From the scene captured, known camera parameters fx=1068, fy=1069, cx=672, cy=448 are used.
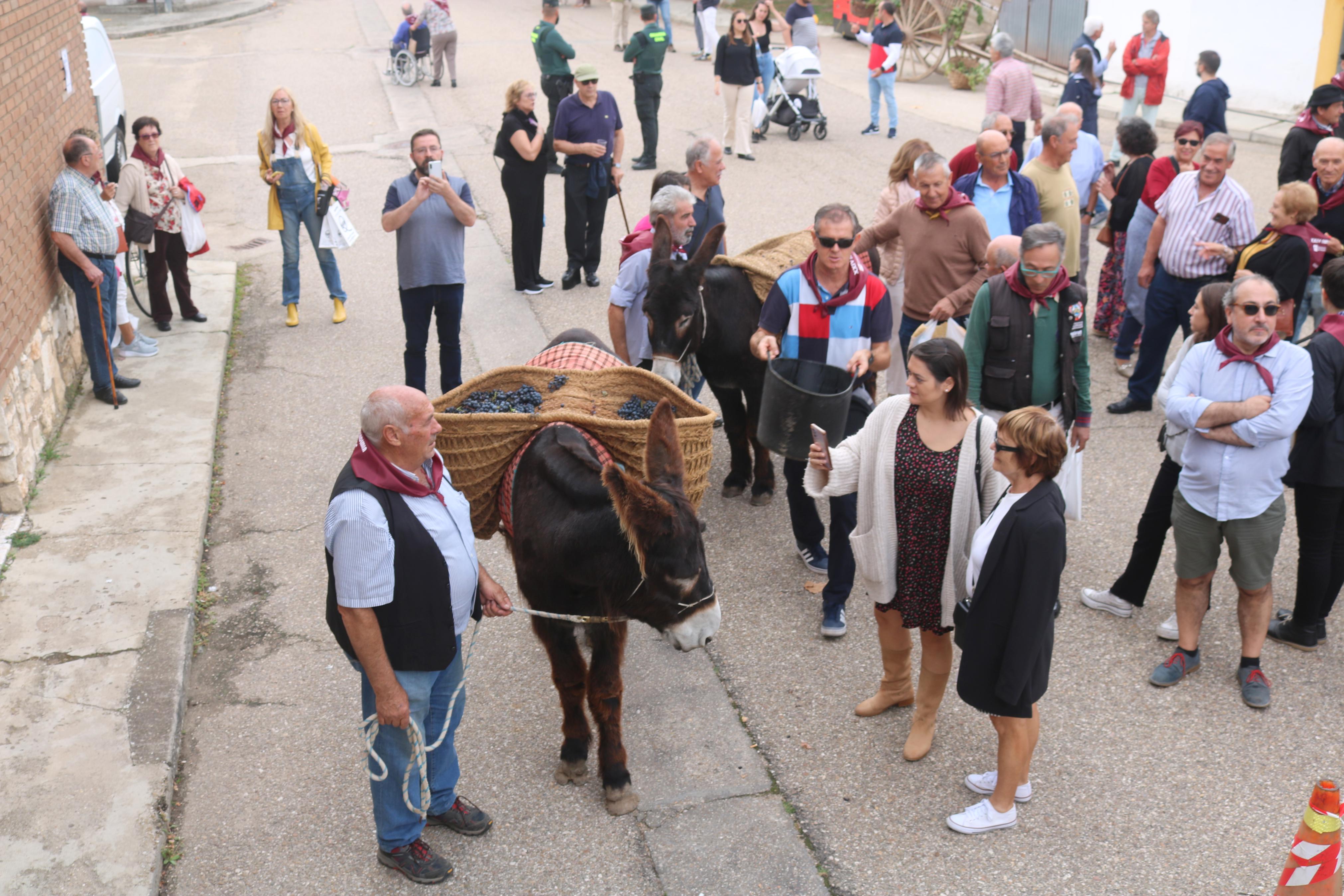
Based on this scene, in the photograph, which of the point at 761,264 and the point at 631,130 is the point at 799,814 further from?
the point at 631,130

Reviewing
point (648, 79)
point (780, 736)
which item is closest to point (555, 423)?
point (780, 736)

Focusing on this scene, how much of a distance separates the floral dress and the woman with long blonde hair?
268 inches

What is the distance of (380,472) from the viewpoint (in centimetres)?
344

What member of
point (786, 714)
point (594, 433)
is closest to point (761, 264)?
point (594, 433)

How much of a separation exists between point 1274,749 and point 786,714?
6.86 ft

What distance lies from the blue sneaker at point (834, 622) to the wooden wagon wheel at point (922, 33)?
17.8 m

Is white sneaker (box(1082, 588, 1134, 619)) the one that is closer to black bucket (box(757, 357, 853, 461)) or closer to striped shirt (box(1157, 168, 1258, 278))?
black bucket (box(757, 357, 853, 461))

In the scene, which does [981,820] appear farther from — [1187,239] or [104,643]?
[1187,239]

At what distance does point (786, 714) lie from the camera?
16.2 ft

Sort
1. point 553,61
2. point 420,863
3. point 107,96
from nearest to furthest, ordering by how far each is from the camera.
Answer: point 420,863 < point 107,96 < point 553,61

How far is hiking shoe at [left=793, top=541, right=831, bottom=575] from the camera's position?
6023mm

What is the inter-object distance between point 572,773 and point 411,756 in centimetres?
89

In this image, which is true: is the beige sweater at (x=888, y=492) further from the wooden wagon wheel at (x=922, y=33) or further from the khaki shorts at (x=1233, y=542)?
the wooden wagon wheel at (x=922, y=33)

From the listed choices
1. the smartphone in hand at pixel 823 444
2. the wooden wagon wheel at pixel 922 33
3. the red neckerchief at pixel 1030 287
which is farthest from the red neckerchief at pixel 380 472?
the wooden wagon wheel at pixel 922 33
